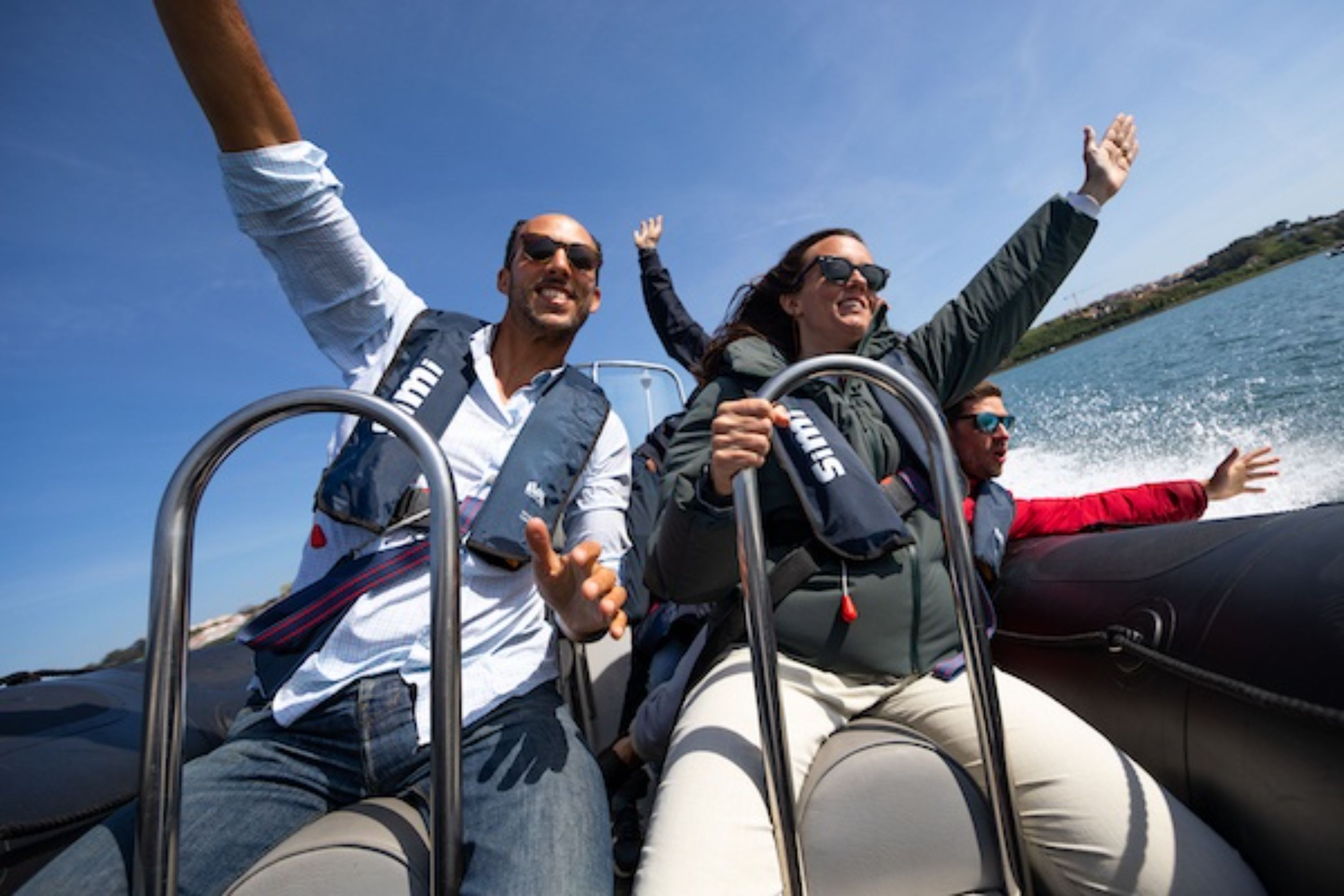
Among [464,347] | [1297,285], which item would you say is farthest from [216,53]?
[1297,285]

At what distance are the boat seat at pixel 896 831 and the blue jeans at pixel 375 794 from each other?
1.32 feet

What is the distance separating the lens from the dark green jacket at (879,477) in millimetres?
1484

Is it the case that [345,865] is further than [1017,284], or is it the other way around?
[1017,284]

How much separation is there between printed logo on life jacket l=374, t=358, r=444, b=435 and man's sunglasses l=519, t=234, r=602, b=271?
1.56ft

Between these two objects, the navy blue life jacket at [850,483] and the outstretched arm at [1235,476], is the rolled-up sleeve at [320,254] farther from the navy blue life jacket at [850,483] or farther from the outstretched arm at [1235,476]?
the outstretched arm at [1235,476]

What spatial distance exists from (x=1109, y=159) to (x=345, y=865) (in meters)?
2.66

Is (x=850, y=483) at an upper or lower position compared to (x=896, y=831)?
upper

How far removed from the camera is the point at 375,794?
4.03 ft

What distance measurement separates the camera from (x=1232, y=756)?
1175 millimetres

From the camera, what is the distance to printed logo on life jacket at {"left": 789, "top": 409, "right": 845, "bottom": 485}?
1.59m

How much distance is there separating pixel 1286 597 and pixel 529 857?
1418mm

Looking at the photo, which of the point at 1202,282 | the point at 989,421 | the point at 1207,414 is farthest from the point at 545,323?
the point at 1202,282

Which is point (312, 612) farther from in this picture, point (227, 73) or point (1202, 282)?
point (1202, 282)

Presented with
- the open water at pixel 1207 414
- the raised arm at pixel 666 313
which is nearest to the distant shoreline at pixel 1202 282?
the open water at pixel 1207 414
